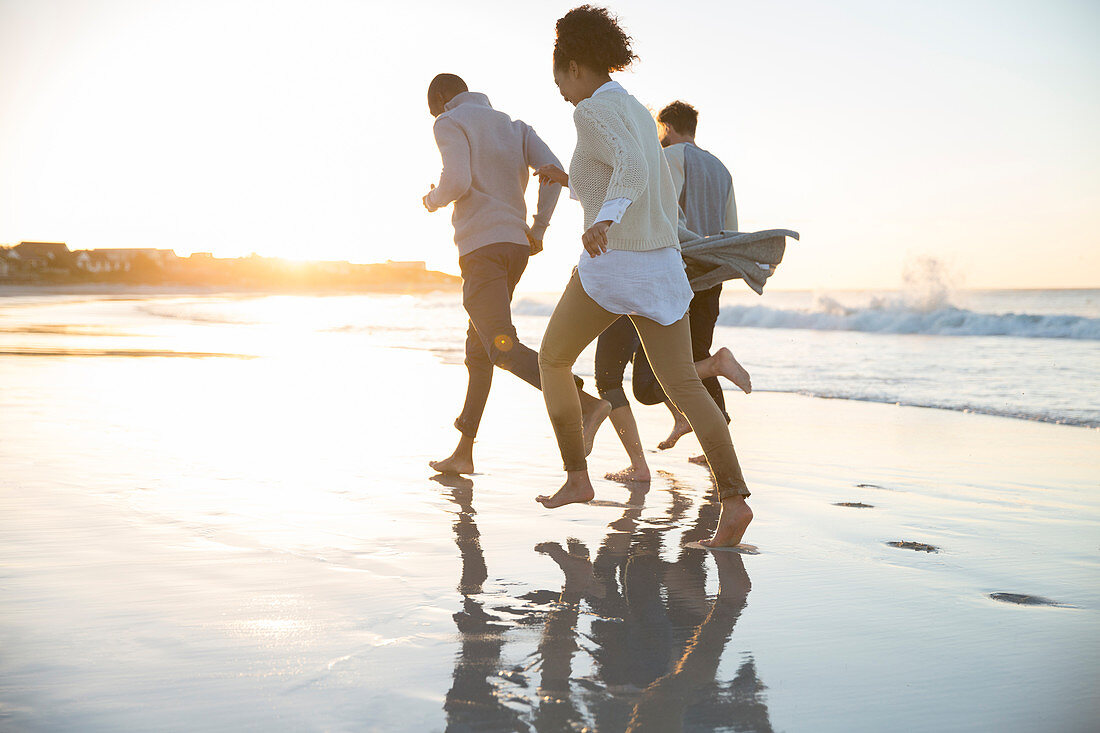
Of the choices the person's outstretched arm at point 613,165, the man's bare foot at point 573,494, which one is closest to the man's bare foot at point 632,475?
the man's bare foot at point 573,494

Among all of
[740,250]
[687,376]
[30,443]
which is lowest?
[30,443]

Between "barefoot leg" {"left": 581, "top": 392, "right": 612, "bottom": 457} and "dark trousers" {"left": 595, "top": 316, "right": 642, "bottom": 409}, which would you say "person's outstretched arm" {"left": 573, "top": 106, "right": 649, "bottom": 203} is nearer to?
"barefoot leg" {"left": 581, "top": 392, "right": 612, "bottom": 457}

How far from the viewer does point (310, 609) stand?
2371 mm

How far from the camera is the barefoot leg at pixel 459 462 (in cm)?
450

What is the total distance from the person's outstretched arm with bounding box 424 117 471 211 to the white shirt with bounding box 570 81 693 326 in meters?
1.38

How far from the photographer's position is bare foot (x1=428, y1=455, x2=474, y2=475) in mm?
4496

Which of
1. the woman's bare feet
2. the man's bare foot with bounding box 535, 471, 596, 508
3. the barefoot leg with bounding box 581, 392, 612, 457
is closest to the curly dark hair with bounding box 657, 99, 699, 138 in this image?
the woman's bare feet

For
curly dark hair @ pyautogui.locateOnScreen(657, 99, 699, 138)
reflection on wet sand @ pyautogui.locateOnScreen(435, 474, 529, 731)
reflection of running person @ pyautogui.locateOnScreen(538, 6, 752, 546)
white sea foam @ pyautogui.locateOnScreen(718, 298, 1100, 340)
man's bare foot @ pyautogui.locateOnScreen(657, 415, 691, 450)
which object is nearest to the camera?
reflection on wet sand @ pyautogui.locateOnScreen(435, 474, 529, 731)

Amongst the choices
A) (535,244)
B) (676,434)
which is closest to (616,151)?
(535,244)

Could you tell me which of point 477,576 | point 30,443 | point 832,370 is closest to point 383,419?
point 30,443

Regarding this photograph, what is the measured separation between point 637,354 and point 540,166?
1.15 meters

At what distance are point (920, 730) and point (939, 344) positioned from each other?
16.5 metres

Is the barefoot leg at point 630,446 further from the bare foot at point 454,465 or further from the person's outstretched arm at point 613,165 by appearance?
the person's outstretched arm at point 613,165

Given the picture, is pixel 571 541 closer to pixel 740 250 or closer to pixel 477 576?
pixel 477 576
